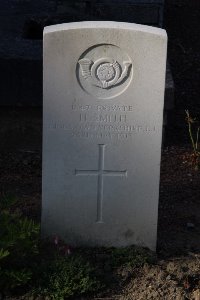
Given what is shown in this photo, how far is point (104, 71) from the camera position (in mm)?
4359

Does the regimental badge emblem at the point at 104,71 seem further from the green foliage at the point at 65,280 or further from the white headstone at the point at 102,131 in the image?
the green foliage at the point at 65,280

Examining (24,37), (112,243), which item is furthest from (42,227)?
(24,37)

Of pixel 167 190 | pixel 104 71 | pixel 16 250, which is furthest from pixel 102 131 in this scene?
pixel 167 190

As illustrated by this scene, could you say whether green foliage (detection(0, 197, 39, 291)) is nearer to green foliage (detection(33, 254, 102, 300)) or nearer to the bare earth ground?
green foliage (detection(33, 254, 102, 300))

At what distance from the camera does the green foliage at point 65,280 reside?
13.6 ft

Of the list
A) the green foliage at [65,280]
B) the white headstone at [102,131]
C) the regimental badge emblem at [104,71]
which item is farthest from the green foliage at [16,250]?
the regimental badge emblem at [104,71]

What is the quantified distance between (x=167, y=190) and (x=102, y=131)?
1323 millimetres

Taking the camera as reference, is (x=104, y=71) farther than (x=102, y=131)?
No

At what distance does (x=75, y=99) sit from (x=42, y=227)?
79 cm

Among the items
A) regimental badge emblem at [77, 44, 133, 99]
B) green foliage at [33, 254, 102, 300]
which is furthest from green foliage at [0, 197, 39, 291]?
regimental badge emblem at [77, 44, 133, 99]

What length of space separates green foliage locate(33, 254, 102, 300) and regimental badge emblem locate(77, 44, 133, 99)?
3.10 ft

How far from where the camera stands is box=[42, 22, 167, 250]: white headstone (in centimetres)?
430

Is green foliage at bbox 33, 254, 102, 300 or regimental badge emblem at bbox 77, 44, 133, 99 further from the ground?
regimental badge emblem at bbox 77, 44, 133, 99

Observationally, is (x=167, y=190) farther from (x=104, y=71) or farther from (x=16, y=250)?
(x=16, y=250)
